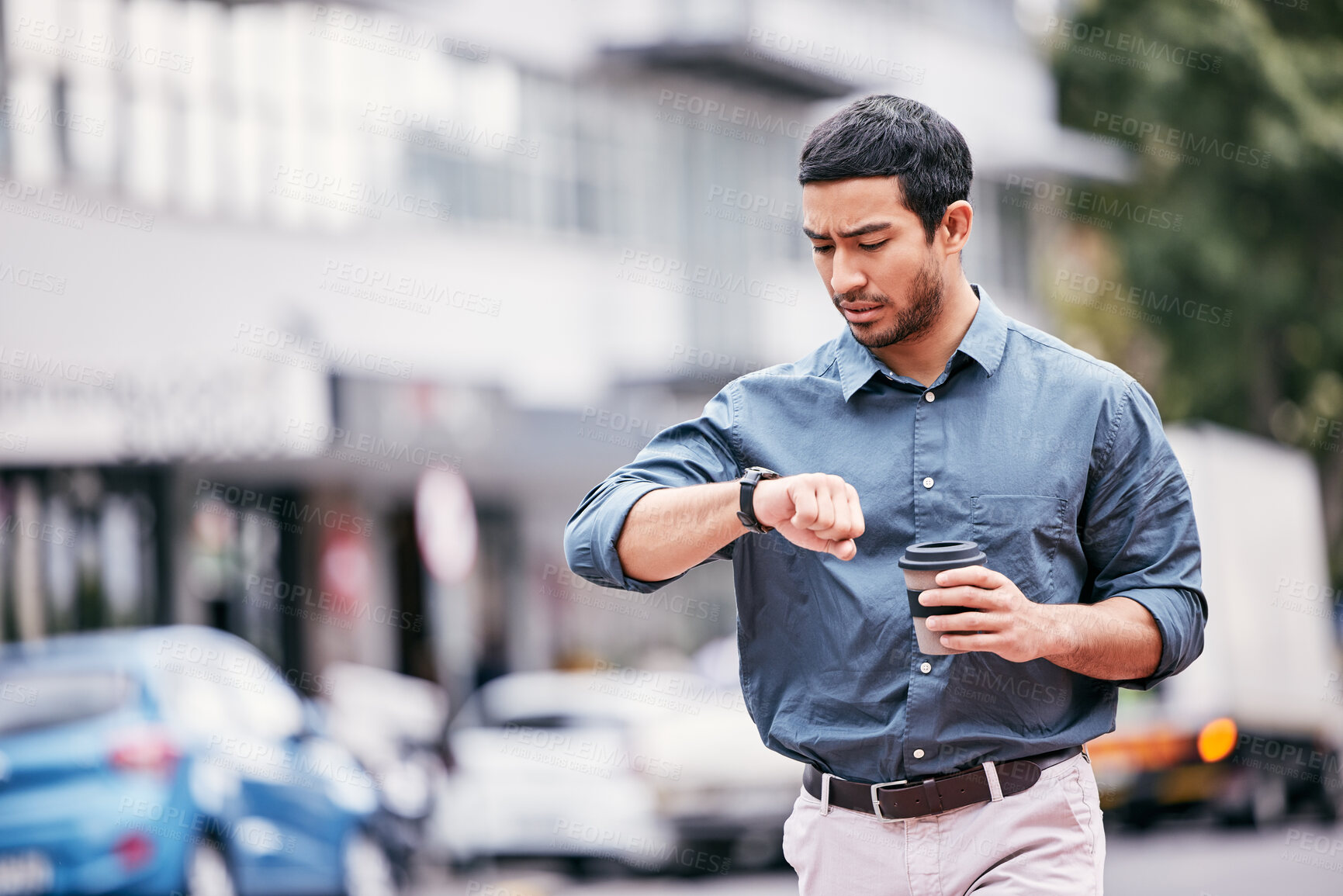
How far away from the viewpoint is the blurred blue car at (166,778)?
886 cm

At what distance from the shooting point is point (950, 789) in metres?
3.16

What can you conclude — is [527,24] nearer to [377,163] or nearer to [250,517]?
[377,163]

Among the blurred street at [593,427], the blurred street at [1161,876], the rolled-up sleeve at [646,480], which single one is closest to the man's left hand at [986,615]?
the blurred street at [593,427]

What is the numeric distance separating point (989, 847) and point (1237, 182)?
76.1 ft

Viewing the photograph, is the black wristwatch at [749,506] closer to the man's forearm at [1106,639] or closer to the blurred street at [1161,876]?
the man's forearm at [1106,639]

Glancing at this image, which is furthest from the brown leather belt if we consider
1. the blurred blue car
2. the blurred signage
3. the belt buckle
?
the blurred signage

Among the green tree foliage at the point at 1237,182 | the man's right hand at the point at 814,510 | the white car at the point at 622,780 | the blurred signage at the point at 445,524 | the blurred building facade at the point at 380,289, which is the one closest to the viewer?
the man's right hand at the point at 814,510

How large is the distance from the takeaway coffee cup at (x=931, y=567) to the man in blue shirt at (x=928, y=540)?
19 centimetres

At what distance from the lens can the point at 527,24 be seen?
22.6 m

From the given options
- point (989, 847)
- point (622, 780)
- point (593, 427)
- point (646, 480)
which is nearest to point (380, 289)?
point (593, 427)

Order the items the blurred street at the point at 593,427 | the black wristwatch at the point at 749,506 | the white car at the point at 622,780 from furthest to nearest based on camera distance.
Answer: the white car at the point at 622,780 < the blurred street at the point at 593,427 < the black wristwatch at the point at 749,506

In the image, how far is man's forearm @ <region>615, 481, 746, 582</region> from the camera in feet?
9.93

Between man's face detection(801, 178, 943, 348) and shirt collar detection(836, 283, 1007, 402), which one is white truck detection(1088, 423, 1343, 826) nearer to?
shirt collar detection(836, 283, 1007, 402)

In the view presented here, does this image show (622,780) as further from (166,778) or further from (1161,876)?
(166,778)
